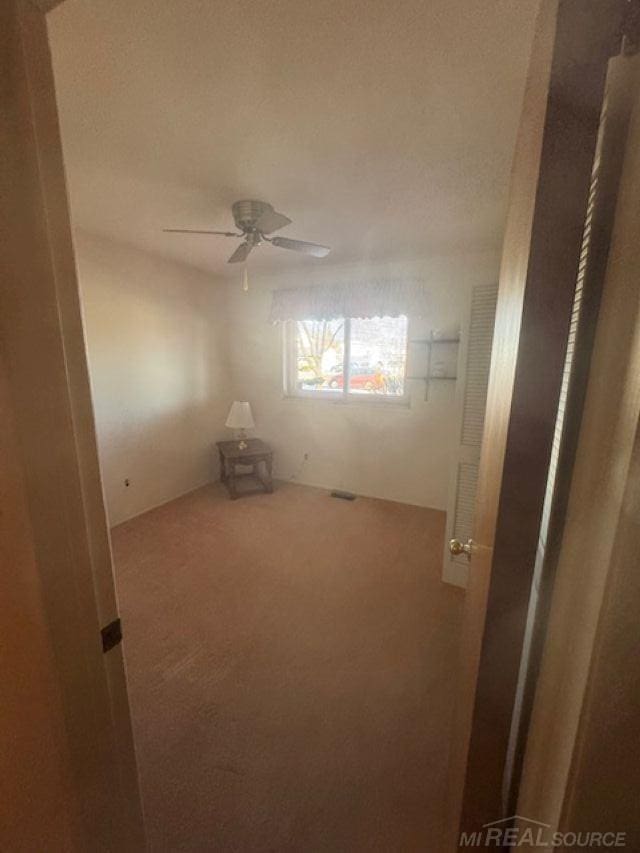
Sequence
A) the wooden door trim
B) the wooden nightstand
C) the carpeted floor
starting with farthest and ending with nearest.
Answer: the wooden nightstand → the carpeted floor → the wooden door trim

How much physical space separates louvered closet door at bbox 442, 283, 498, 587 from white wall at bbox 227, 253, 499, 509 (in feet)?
2.41

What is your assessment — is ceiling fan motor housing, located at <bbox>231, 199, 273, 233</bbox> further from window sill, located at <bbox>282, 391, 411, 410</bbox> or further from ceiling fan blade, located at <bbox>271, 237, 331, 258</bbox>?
window sill, located at <bbox>282, 391, 411, 410</bbox>

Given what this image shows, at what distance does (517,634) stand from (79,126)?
7.24 ft

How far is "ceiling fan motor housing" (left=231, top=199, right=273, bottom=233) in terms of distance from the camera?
1.93 metres

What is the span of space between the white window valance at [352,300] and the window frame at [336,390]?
15 cm

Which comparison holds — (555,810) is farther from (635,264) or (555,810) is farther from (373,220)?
(373,220)

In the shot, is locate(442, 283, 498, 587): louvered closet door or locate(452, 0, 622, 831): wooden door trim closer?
locate(452, 0, 622, 831): wooden door trim

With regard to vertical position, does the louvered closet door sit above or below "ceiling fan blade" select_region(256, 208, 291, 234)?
below

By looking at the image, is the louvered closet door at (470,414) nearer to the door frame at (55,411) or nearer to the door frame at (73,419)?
the door frame at (73,419)

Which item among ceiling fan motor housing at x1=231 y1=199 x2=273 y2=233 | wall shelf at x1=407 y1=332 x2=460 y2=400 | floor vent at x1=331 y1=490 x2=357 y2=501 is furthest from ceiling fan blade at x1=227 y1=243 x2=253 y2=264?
floor vent at x1=331 y1=490 x2=357 y2=501

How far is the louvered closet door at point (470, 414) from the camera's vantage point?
1934 millimetres

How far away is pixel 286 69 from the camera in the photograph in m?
1.12

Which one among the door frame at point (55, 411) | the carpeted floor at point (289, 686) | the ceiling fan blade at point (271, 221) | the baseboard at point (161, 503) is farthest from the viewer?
the baseboard at point (161, 503)

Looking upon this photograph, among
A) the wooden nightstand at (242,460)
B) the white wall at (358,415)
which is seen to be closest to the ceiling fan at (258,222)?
the white wall at (358,415)
